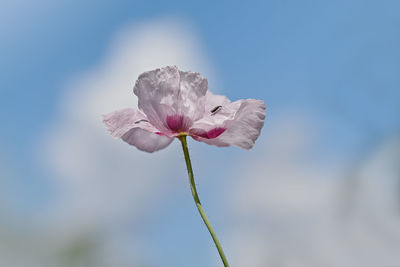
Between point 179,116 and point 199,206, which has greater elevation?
point 179,116

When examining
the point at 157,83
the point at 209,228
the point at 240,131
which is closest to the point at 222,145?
the point at 240,131

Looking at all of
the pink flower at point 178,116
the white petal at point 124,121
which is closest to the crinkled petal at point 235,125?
the pink flower at point 178,116

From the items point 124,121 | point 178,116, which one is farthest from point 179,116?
point 124,121

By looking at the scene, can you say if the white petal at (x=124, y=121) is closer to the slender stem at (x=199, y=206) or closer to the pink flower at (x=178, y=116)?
the pink flower at (x=178, y=116)

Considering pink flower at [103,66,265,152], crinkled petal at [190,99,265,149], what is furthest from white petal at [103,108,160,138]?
crinkled petal at [190,99,265,149]

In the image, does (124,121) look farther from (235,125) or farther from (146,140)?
(235,125)

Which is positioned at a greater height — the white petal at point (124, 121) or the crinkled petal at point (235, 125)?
the white petal at point (124, 121)
